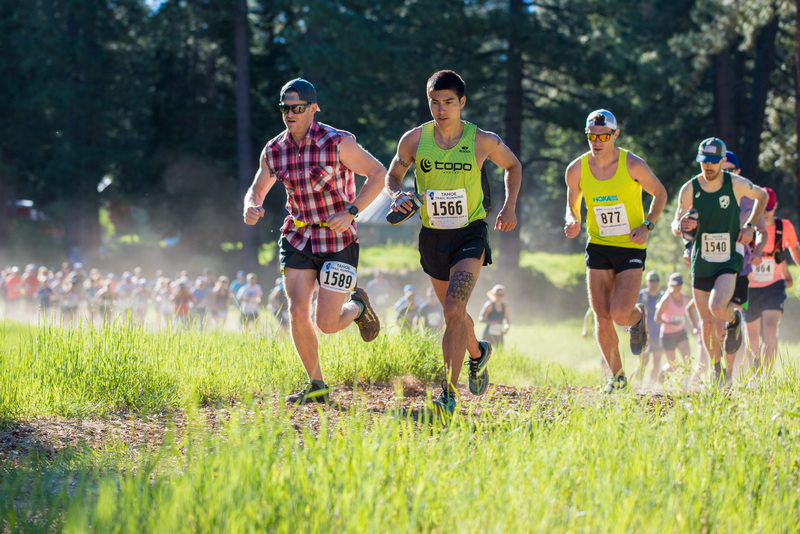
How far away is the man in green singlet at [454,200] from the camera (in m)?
5.47

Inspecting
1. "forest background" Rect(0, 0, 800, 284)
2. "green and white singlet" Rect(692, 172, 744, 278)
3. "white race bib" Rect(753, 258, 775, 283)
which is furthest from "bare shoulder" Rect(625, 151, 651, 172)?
"forest background" Rect(0, 0, 800, 284)

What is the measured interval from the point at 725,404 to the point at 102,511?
10.6 ft

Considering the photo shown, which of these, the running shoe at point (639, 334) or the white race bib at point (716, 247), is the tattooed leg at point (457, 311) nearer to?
the running shoe at point (639, 334)

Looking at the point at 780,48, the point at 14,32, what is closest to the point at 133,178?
the point at 14,32

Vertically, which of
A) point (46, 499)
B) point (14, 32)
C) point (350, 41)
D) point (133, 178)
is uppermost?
point (14, 32)

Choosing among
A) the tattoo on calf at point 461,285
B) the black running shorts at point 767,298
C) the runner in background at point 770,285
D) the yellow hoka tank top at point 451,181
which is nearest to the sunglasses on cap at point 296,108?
the yellow hoka tank top at point 451,181

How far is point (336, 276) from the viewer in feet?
18.9

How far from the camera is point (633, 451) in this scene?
354cm

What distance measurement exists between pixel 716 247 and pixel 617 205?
4.47 ft

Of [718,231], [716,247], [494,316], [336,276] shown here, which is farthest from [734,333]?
[494,316]

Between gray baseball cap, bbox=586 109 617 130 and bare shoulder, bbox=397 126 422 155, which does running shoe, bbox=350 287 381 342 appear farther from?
gray baseball cap, bbox=586 109 617 130

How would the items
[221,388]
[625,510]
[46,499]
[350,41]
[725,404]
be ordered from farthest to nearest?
[350,41] → [221,388] → [725,404] → [46,499] → [625,510]

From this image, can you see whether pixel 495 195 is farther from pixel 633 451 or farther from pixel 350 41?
pixel 633 451

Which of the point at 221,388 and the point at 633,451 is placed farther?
the point at 221,388
